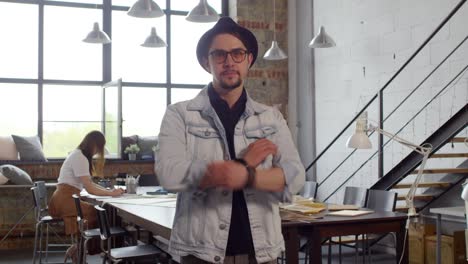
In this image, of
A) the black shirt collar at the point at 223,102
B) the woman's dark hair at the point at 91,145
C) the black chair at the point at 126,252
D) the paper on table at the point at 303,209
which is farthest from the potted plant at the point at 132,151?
the black shirt collar at the point at 223,102

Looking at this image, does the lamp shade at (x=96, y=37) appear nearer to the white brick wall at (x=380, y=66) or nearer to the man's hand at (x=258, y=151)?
the white brick wall at (x=380, y=66)

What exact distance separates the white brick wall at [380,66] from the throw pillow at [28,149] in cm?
396

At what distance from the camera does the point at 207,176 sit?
157 centimetres

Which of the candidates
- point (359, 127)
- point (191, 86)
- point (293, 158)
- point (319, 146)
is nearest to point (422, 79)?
point (319, 146)

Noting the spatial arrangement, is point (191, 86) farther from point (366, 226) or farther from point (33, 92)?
point (366, 226)

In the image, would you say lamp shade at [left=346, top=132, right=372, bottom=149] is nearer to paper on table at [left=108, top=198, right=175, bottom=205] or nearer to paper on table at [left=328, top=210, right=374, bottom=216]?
paper on table at [left=328, top=210, right=374, bottom=216]

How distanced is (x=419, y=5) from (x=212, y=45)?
5.67m

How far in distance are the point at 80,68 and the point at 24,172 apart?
2.04m

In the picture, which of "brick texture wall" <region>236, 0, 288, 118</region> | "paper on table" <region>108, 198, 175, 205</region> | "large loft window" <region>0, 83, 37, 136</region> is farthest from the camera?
"brick texture wall" <region>236, 0, 288, 118</region>

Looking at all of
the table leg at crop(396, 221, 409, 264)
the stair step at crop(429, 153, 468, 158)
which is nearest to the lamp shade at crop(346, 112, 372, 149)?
the table leg at crop(396, 221, 409, 264)

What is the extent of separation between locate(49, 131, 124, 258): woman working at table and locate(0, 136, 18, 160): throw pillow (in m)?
2.82

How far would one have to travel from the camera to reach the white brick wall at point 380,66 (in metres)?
6.42

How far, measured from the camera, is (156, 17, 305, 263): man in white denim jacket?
5.39ft

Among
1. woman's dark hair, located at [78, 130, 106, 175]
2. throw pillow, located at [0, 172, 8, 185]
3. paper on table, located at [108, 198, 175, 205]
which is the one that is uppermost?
woman's dark hair, located at [78, 130, 106, 175]
